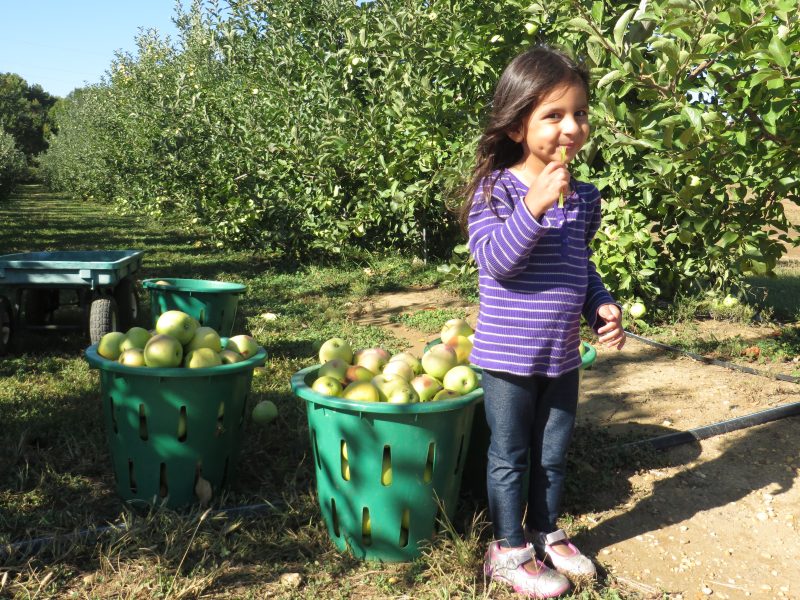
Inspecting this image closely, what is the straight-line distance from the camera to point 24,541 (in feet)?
8.11

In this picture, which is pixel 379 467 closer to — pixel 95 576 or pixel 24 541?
pixel 95 576

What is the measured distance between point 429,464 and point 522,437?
0.32 metres

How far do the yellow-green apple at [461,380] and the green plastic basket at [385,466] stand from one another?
7cm

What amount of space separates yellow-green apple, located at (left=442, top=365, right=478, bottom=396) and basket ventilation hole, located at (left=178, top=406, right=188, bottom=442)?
97 cm

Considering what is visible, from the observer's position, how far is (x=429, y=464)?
2414 mm

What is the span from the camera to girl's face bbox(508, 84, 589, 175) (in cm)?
213

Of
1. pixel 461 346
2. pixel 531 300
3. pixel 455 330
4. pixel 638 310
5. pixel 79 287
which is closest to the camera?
pixel 531 300

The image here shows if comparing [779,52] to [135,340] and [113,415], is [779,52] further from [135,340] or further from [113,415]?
[113,415]

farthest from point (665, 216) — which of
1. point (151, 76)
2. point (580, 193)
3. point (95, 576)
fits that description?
point (151, 76)

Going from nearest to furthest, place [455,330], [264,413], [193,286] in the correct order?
[455,330]
[264,413]
[193,286]

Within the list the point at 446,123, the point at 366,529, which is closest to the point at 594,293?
the point at 366,529

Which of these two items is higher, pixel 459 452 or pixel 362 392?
pixel 362 392

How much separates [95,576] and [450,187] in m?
A: 4.04

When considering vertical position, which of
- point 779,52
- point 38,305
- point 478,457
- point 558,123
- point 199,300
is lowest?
point 38,305
